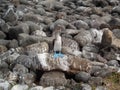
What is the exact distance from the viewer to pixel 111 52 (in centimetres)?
1132

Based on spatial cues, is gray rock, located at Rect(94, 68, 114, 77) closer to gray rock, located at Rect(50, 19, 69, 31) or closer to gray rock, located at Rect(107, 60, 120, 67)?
gray rock, located at Rect(107, 60, 120, 67)

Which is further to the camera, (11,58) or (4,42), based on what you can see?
(4,42)

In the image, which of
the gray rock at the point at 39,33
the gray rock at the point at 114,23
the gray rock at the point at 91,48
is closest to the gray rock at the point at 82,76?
the gray rock at the point at 91,48

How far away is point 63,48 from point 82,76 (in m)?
1.75

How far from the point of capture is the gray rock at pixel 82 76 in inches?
378

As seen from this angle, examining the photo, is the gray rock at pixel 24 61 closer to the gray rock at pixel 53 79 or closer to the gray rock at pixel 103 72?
the gray rock at pixel 53 79

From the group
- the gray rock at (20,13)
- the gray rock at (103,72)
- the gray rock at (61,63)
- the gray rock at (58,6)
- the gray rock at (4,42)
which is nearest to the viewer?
the gray rock at (61,63)

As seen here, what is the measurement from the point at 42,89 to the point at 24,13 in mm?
6166

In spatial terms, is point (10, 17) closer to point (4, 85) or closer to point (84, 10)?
point (84, 10)

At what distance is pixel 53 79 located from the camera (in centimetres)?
A: 940

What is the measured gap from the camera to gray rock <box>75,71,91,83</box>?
31.5 ft

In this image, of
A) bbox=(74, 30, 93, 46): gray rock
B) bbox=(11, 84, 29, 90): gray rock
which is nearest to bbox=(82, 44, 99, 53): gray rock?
bbox=(74, 30, 93, 46): gray rock

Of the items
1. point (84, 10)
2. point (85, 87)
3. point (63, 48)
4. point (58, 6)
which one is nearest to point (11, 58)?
point (63, 48)

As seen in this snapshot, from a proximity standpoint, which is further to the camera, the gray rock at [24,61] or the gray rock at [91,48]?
the gray rock at [91,48]
